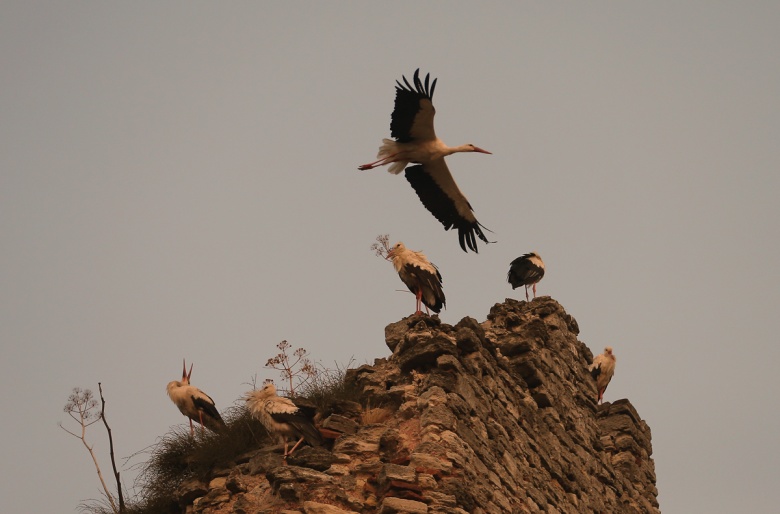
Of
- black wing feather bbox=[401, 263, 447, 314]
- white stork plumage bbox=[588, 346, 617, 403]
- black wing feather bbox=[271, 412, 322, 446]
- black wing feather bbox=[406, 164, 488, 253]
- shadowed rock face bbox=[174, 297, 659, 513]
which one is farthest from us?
white stork plumage bbox=[588, 346, 617, 403]

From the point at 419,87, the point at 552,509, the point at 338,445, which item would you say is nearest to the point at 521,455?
the point at 552,509

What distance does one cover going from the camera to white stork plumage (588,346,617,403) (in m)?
15.6

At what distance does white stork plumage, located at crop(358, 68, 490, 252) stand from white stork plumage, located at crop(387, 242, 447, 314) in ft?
4.36

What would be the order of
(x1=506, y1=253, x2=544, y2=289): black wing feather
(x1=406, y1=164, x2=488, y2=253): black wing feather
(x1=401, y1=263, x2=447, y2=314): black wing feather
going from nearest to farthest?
(x1=401, y1=263, x2=447, y2=314): black wing feather < (x1=406, y1=164, x2=488, y2=253): black wing feather < (x1=506, y1=253, x2=544, y2=289): black wing feather

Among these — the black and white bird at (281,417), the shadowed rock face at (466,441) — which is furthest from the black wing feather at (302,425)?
the shadowed rock face at (466,441)

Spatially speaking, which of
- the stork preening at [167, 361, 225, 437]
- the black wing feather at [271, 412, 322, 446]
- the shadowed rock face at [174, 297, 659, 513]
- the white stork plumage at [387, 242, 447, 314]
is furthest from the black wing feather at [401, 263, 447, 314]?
the black wing feather at [271, 412, 322, 446]

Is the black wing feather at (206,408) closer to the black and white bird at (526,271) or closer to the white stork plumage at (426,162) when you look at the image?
the white stork plumage at (426,162)

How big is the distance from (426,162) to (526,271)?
355 centimetres

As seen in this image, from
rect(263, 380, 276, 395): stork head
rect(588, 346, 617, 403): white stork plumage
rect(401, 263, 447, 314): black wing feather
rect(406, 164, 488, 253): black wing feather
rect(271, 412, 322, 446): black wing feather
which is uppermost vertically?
rect(406, 164, 488, 253): black wing feather

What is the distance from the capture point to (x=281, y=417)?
30.2 ft

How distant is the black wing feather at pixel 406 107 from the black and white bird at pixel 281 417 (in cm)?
485

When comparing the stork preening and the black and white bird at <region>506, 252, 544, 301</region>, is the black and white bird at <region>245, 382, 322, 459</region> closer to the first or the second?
the stork preening

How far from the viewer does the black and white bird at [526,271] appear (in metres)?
16.8

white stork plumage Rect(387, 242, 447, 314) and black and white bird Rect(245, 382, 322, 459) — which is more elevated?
white stork plumage Rect(387, 242, 447, 314)
